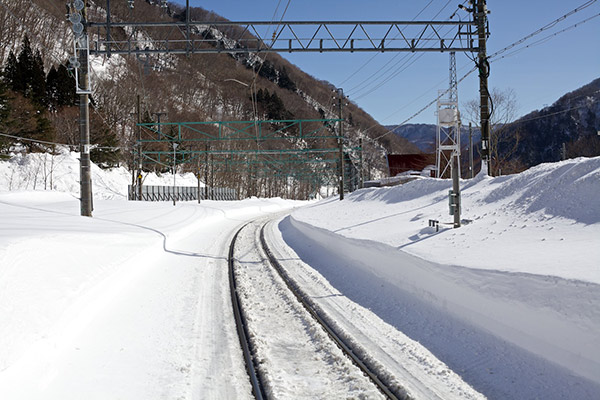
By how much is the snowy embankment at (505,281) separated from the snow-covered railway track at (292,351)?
4.00 feet

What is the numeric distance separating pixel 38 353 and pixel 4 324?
506 millimetres

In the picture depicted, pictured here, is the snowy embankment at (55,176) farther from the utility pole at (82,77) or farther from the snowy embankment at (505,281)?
the snowy embankment at (505,281)

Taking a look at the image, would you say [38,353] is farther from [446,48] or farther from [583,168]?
[446,48]

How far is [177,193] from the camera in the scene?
229 ft

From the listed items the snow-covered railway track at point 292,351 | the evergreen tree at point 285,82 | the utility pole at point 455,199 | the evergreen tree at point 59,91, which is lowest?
the snow-covered railway track at point 292,351

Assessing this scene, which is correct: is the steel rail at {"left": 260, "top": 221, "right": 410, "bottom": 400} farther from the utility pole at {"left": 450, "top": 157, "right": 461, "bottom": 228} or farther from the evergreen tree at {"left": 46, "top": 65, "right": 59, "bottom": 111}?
the evergreen tree at {"left": 46, "top": 65, "right": 59, "bottom": 111}

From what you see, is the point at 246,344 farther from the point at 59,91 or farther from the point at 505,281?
the point at 59,91

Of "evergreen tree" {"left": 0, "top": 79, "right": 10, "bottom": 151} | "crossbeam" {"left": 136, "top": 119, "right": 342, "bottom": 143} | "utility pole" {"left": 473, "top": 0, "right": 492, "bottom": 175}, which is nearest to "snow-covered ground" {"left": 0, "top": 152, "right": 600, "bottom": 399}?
"utility pole" {"left": 473, "top": 0, "right": 492, "bottom": 175}

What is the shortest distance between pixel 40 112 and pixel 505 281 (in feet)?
193

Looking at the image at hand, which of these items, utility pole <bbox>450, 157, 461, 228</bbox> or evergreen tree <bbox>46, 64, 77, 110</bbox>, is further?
evergreen tree <bbox>46, 64, 77, 110</bbox>

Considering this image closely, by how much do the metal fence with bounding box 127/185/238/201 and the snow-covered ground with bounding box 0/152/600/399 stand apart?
42.5 m

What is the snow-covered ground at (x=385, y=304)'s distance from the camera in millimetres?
5070

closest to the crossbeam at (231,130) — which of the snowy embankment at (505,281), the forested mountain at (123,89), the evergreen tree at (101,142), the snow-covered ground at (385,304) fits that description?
the forested mountain at (123,89)

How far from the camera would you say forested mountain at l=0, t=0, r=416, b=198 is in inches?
1917
